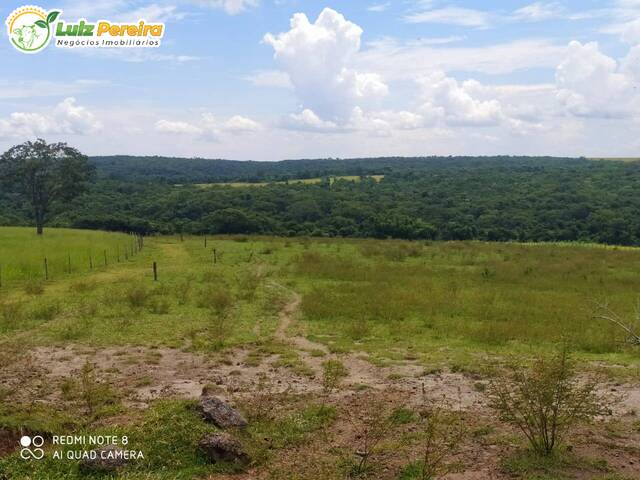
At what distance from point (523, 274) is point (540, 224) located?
143 ft

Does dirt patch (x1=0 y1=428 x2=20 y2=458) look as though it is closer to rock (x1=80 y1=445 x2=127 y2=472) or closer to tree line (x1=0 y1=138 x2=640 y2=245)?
rock (x1=80 y1=445 x2=127 y2=472)

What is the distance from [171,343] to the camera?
41.3ft

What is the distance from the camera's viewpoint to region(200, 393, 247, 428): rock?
7387 mm

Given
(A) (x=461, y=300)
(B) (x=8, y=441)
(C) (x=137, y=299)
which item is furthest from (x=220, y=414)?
(A) (x=461, y=300)

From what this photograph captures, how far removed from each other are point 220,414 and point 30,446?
8.40 ft

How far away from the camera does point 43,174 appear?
1857 inches

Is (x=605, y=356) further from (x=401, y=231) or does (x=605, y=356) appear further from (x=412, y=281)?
(x=401, y=231)

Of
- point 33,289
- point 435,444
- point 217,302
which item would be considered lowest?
point 435,444

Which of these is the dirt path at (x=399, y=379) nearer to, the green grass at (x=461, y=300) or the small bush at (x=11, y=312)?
the green grass at (x=461, y=300)

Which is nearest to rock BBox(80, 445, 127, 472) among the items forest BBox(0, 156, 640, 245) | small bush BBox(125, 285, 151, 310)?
small bush BBox(125, 285, 151, 310)

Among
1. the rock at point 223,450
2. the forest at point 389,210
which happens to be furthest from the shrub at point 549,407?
the forest at point 389,210

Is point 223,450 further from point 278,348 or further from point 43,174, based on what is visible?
point 43,174

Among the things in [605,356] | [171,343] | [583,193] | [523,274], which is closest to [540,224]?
[583,193]

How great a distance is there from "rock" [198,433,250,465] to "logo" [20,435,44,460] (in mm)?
2106
